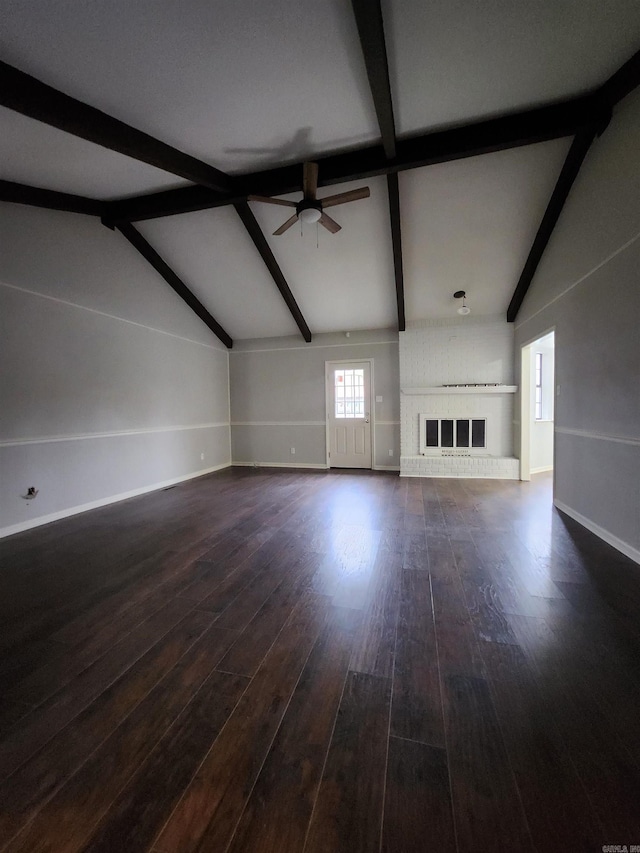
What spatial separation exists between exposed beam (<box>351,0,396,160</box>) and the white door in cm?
376

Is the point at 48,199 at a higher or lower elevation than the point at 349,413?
higher

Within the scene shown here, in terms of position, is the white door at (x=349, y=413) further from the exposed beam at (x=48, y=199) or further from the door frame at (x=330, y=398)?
A: the exposed beam at (x=48, y=199)

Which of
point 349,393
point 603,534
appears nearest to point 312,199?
point 349,393

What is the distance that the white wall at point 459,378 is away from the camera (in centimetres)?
554

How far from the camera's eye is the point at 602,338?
112 inches

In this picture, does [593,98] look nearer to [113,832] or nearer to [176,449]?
[113,832]

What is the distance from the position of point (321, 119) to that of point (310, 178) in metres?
0.46

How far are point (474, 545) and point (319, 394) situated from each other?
A: 14.1ft

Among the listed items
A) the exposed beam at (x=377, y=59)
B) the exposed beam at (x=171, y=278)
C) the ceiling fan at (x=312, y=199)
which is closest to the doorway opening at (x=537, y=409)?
the ceiling fan at (x=312, y=199)

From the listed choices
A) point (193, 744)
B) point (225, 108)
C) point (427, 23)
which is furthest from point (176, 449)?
point (427, 23)

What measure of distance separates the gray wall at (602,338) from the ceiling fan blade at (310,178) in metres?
2.41

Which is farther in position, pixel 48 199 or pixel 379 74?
pixel 48 199

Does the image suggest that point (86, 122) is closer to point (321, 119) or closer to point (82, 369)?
point (321, 119)

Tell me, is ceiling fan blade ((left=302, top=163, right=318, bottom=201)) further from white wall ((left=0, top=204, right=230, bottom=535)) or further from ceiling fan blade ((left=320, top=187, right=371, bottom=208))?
white wall ((left=0, top=204, right=230, bottom=535))
